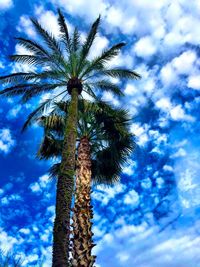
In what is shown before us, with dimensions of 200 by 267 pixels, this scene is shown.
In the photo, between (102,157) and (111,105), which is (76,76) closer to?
(111,105)

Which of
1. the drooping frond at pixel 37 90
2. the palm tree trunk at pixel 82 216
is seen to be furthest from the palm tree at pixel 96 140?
the drooping frond at pixel 37 90

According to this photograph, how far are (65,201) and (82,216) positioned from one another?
8.59ft

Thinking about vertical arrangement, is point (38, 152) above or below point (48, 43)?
below

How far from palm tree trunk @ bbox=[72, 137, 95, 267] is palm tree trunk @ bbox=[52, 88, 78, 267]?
2233mm

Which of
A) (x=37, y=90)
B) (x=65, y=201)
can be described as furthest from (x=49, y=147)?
(x=65, y=201)

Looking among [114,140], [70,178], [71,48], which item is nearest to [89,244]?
[70,178]

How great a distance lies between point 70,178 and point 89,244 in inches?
107

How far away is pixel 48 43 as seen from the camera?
15969 mm

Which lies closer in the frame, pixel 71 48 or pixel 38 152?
pixel 71 48

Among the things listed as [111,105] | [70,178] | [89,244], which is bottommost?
[89,244]

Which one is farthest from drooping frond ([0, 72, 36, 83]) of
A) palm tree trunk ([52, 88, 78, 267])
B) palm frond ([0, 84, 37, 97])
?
palm tree trunk ([52, 88, 78, 267])

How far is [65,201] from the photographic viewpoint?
35.8ft

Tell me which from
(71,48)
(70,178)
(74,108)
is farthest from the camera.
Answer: (71,48)

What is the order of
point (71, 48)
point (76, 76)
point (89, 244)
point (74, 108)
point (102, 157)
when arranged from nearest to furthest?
point (89, 244), point (74, 108), point (76, 76), point (71, 48), point (102, 157)
